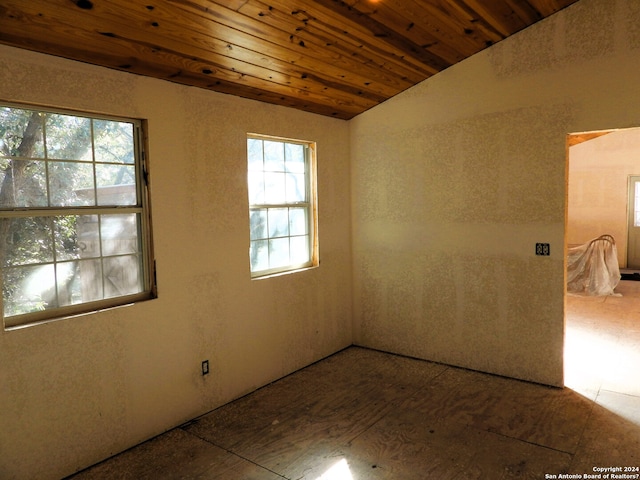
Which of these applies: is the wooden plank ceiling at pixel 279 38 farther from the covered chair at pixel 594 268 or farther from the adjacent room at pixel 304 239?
the covered chair at pixel 594 268

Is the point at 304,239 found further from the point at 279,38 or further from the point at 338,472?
the point at 338,472

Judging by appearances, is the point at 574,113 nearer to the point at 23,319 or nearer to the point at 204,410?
the point at 204,410

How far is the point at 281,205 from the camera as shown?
13.2 ft

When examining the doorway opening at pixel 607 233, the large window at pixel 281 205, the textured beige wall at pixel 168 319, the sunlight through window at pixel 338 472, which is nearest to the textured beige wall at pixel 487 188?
the large window at pixel 281 205

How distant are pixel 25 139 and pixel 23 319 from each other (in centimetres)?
100

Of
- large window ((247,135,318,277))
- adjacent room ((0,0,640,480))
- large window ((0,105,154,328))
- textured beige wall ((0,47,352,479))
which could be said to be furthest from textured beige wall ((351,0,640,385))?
large window ((0,105,154,328))

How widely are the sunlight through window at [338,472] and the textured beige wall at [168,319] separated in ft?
3.95

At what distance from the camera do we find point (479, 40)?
3621 millimetres

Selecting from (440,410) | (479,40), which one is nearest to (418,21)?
(479,40)

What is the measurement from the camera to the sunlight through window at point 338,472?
8.21 ft

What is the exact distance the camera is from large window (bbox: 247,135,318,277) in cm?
381

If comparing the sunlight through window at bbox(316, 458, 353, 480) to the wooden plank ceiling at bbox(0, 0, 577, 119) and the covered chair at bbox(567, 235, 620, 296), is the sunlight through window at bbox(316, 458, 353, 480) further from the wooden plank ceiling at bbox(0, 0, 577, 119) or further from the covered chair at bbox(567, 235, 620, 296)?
the covered chair at bbox(567, 235, 620, 296)

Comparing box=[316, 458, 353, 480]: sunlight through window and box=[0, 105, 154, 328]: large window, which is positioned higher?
box=[0, 105, 154, 328]: large window

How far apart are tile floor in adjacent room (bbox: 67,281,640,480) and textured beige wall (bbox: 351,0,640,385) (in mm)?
410
